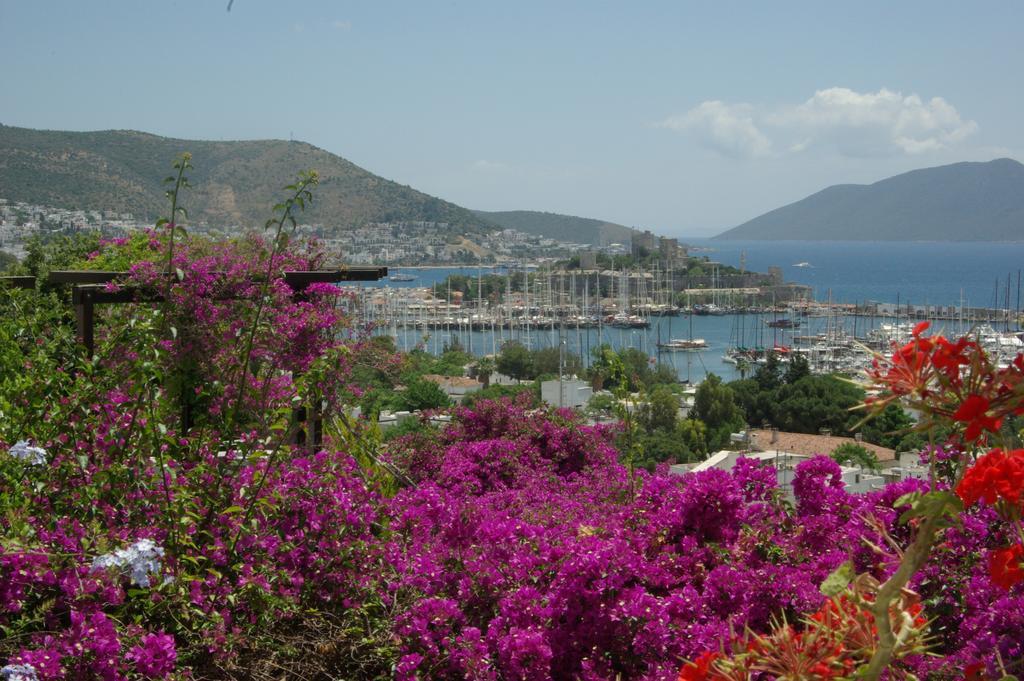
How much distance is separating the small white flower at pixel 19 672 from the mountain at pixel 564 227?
313ft

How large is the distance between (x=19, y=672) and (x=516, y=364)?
4200 cm

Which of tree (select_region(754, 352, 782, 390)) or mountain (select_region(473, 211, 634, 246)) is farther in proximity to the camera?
mountain (select_region(473, 211, 634, 246))

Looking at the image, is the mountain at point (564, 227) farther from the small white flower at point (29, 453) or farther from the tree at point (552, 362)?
the small white flower at point (29, 453)

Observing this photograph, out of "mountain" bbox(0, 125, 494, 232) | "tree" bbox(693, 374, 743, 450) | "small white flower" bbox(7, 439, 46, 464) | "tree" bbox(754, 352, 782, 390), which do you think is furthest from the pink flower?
"tree" bbox(754, 352, 782, 390)

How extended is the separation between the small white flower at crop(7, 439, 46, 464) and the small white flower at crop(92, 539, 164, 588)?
321 mm

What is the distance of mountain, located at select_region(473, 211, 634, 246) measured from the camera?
101m

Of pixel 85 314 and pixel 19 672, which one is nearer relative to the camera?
pixel 19 672

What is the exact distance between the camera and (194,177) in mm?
21391

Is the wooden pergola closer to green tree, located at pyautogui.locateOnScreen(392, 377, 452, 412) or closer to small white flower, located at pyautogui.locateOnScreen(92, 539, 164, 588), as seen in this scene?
small white flower, located at pyautogui.locateOnScreen(92, 539, 164, 588)

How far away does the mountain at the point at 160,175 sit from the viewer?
30.4 m

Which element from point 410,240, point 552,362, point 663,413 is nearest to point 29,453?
point 663,413

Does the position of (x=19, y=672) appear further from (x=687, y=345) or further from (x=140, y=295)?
(x=687, y=345)

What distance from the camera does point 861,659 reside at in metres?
0.75

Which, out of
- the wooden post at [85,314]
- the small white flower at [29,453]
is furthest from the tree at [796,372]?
the small white flower at [29,453]
